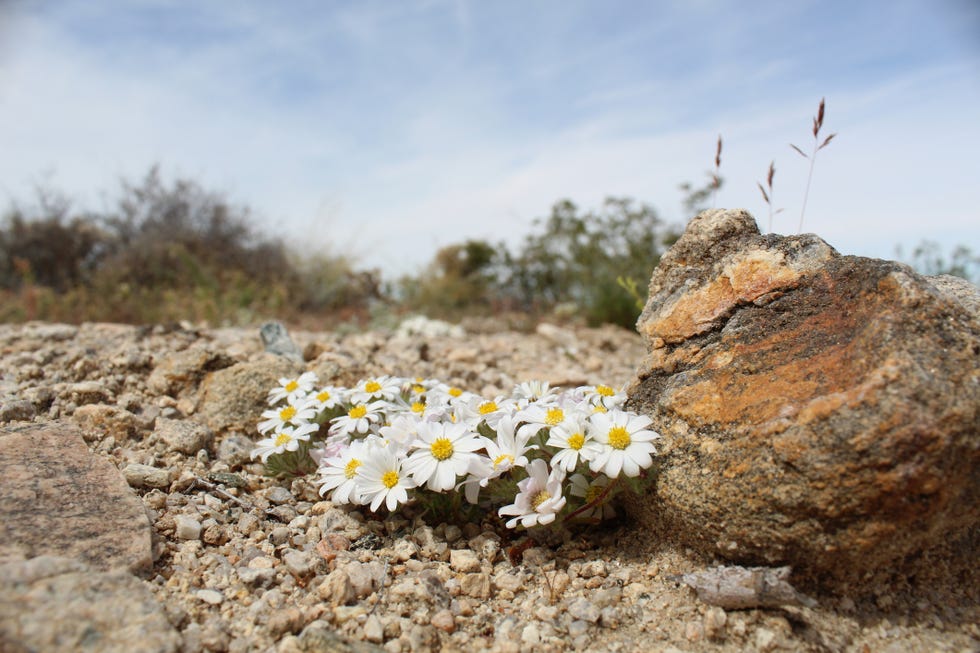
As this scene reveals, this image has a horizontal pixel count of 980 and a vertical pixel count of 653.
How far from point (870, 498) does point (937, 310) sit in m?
0.63

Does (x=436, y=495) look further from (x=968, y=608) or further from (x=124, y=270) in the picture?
(x=124, y=270)

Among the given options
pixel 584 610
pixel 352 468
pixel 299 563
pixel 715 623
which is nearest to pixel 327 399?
pixel 352 468

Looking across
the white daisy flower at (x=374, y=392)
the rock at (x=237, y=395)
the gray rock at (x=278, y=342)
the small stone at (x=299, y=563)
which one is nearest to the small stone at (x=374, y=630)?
the small stone at (x=299, y=563)

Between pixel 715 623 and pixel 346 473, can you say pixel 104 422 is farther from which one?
pixel 715 623

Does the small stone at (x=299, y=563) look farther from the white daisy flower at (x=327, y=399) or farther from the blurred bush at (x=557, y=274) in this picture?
the blurred bush at (x=557, y=274)

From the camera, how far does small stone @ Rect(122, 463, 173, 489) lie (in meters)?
2.58

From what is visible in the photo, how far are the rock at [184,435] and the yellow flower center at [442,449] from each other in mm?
1317

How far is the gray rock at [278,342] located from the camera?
400 centimetres

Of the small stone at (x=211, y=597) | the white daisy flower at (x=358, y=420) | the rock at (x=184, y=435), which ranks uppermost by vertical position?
the white daisy flower at (x=358, y=420)

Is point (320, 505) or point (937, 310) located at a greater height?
point (937, 310)

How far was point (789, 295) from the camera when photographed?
232 cm

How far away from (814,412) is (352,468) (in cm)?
159

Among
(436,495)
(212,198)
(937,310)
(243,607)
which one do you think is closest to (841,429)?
(937,310)

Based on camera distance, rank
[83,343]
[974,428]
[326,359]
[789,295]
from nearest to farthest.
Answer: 1. [974,428]
2. [789,295]
3. [326,359]
4. [83,343]
